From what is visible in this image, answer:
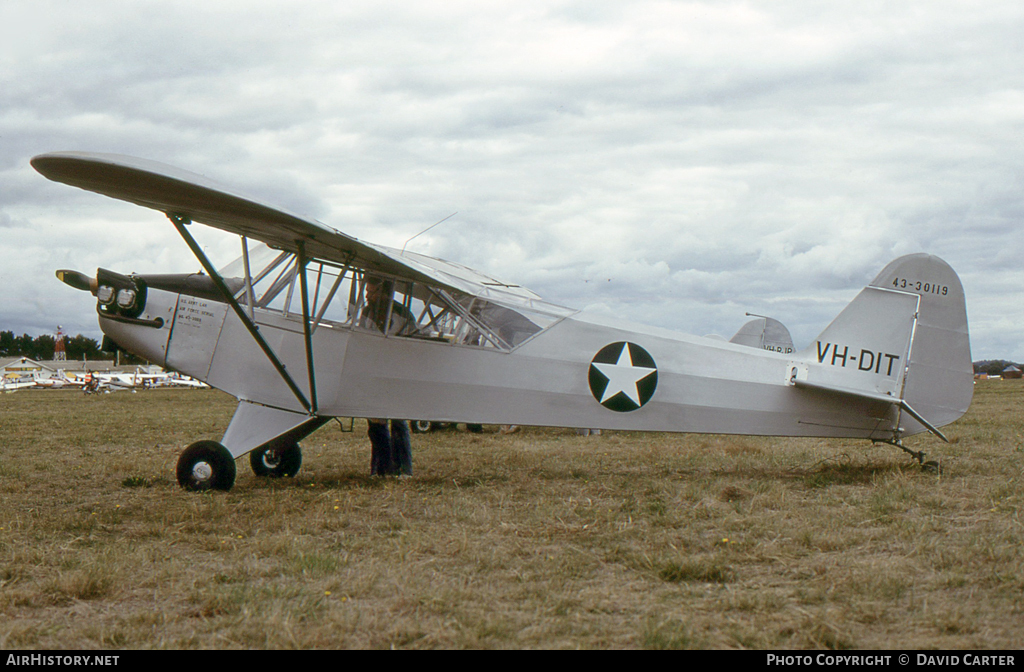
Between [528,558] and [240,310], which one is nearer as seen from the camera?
[528,558]

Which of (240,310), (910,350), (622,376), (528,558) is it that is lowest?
(528,558)

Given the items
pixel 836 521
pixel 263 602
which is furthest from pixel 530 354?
pixel 263 602

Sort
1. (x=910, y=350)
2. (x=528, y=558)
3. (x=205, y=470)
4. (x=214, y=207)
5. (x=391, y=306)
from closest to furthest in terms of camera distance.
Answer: (x=528, y=558) < (x=214, y=207) < (x=205, y=470) < (x=910, y=350) < (x=391, y=306)

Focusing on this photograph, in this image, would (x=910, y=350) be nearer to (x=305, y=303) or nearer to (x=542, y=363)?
(x=542, y=363)

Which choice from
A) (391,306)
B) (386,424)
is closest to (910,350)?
(391,306)

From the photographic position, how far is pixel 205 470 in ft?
22.9

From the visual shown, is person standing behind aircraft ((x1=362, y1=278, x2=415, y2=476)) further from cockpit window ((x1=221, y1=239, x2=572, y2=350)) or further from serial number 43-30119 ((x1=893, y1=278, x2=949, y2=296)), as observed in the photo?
serial number 43-30119 ((x1=893, y1=278, x2=949, y2=296))

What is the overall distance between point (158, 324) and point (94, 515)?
247cm

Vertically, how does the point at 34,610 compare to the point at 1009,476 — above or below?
below

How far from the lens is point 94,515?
5.79 meters

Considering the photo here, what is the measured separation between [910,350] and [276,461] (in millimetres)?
6363

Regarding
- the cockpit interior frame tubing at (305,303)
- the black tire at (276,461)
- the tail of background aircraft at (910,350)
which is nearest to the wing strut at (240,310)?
the cockpit interior frame tubing at (305,303)

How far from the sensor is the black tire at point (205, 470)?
6.93 metres
